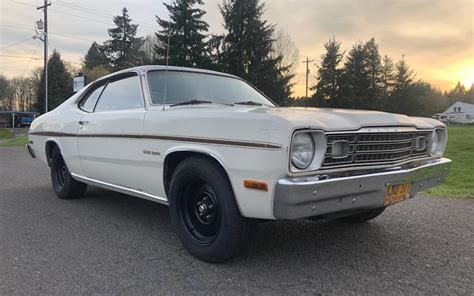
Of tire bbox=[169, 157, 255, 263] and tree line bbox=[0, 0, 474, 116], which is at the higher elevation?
tree line bbox=[0, 0, 474, 116]

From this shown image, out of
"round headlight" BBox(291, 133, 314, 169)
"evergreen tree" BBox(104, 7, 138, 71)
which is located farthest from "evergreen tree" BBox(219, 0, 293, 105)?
"round headlight" BBox(291, 133, 314, 169)

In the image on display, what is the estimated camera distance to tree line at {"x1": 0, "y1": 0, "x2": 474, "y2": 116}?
117ft

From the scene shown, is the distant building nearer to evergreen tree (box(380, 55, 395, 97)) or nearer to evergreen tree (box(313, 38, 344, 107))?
evergreen tree (box(380, 55, 395, 97))

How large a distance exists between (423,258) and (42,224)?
380 centimetres

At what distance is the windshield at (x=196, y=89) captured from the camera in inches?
161

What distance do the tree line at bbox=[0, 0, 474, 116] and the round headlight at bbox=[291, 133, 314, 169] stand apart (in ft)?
65.7

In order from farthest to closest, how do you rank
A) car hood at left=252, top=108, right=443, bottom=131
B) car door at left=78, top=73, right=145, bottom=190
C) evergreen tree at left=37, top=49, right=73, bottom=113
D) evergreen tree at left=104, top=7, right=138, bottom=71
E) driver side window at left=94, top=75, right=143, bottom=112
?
evergreen tree at left=104, top=7, right=138, bottom=71, evergreen tree at left=37, top=49, right=73, bottom=113, driver side window at left=94, top=75, right=143, bottom=112, car door at left=78, top=73, right=145, bottom=190, car hood at left=252, top=108, right=443, bottom=131

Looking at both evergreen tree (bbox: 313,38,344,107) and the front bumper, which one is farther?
evergreen tree (bbox: 313,38,344,107)

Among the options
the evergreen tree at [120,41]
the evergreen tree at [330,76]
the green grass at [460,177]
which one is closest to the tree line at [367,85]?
the evergreen tree at [330,76]

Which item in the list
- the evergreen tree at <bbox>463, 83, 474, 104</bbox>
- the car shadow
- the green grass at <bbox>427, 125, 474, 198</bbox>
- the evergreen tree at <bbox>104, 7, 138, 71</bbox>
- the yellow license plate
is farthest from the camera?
the evergreen tree at <bbox>463, 83, 474, 104</bbox>

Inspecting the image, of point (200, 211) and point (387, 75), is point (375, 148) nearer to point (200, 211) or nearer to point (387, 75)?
point (200, 211)

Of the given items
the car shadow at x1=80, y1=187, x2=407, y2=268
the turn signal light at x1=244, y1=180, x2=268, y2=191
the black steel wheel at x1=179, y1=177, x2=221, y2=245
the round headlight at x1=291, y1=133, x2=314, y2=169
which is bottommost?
the car shadow at x1=80, y1=187, x2=407, y2=268

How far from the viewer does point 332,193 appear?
272 centimetres

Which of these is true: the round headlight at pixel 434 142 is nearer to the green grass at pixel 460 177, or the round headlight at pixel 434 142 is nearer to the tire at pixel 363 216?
the tire at pixel 363 216
